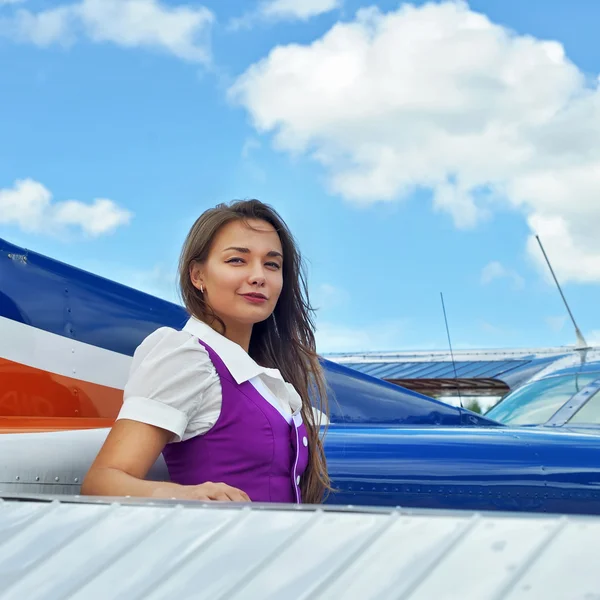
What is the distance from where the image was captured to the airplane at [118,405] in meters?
3.00

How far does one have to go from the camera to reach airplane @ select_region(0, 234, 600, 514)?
9.86 feet

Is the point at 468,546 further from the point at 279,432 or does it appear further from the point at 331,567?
the point at 279,432

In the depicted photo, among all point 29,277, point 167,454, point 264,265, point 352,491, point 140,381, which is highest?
point 29,277

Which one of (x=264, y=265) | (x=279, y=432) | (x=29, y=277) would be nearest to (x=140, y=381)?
(x=279, y=432)

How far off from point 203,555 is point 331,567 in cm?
17

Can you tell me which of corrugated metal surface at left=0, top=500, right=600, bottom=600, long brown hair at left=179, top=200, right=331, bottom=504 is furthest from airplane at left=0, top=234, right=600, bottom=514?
corrugated metal surface at left=0, top=500, right=600, bottom=600

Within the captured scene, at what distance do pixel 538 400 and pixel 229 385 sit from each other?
372 cm

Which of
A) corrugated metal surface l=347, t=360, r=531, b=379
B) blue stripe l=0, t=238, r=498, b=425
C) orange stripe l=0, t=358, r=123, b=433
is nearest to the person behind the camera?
orange stripe l=0, t=358, r=123, b=433

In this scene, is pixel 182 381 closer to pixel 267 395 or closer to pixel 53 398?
pixel 267 395

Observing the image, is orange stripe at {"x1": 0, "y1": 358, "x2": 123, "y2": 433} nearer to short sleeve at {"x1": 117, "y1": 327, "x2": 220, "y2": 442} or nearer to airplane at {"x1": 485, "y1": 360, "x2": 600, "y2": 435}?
short sleeve at {"x1": 117, "y1": 327, "x2": 220, "y2": 442}

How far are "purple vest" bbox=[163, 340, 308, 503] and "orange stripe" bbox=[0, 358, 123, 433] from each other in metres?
0.94

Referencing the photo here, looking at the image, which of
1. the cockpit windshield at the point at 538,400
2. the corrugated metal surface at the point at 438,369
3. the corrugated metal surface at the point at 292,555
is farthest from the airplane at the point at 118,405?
the corrugated metal surface at the point at 438,369

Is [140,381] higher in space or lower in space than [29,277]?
lower

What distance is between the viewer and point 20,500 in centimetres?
128
